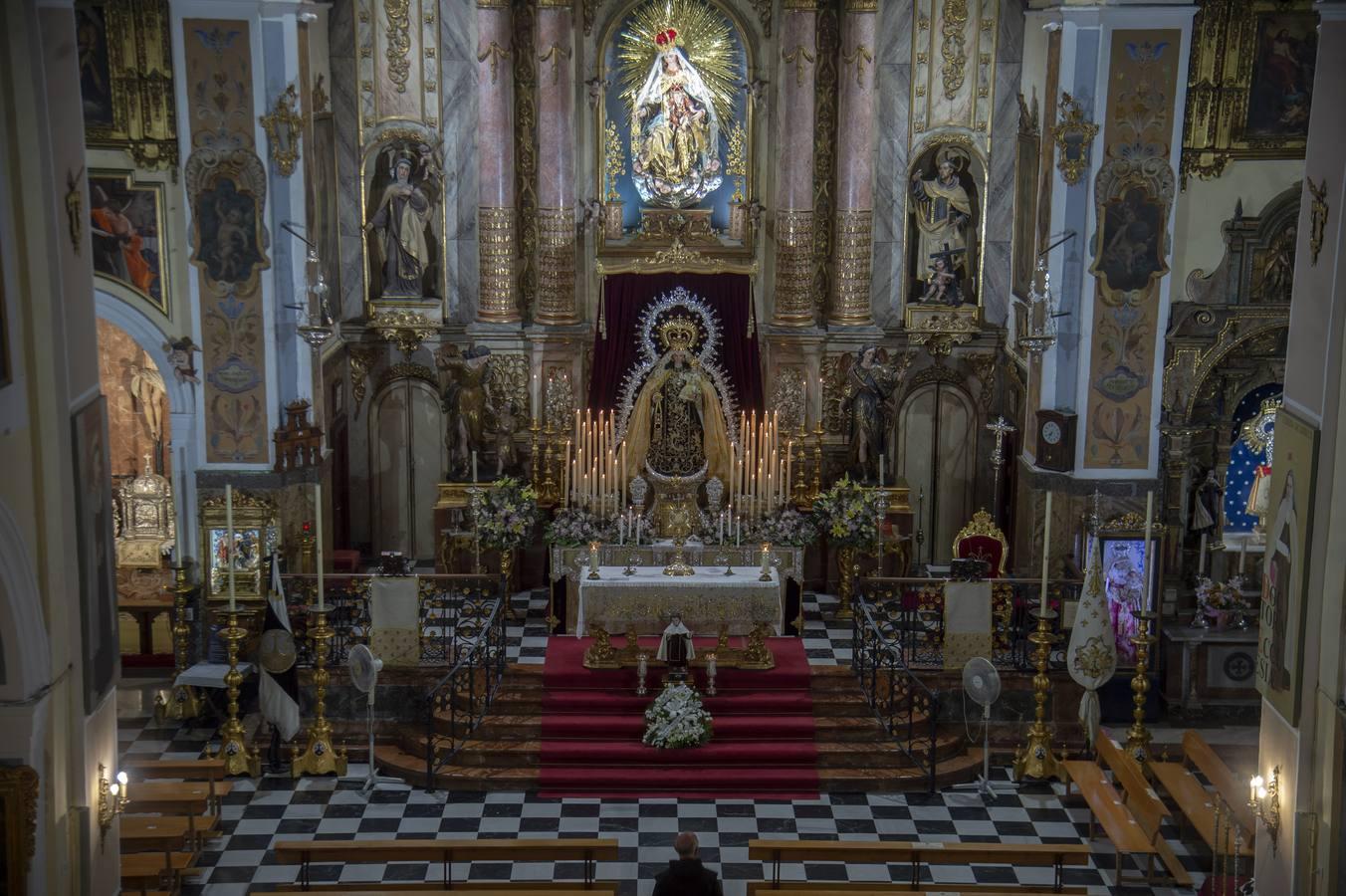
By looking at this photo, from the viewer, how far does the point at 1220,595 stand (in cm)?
1930

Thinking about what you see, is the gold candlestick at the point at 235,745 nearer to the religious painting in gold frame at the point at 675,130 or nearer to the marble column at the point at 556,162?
the marble column at the point at 556,162

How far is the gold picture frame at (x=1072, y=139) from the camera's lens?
18.6 meters

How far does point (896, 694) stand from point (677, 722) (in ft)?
8.64

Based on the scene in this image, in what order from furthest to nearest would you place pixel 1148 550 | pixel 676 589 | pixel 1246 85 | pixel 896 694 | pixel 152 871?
pixel 676 589
pixel 1246 85
pixel 896 694
pixel 1148 550
pixel 152 871

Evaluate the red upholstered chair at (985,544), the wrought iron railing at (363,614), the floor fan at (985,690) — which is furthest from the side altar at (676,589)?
the floor fan at (985,690)

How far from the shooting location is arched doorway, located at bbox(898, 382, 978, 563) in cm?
2273

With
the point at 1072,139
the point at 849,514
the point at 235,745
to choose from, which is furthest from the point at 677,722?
the point at 1072,139

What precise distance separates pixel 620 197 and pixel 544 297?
175 cm

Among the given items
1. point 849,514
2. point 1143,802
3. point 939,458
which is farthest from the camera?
point 939,458

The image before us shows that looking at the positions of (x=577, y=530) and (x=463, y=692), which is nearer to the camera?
(x=463, y=692)

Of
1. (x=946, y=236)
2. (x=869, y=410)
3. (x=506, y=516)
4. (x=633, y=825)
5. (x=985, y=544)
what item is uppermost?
(x=946, y=236)

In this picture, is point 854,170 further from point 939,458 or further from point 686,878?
point 686,878

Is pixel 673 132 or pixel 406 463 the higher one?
pixel 673 132

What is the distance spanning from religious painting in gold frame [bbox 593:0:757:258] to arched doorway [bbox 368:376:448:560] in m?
3.35
